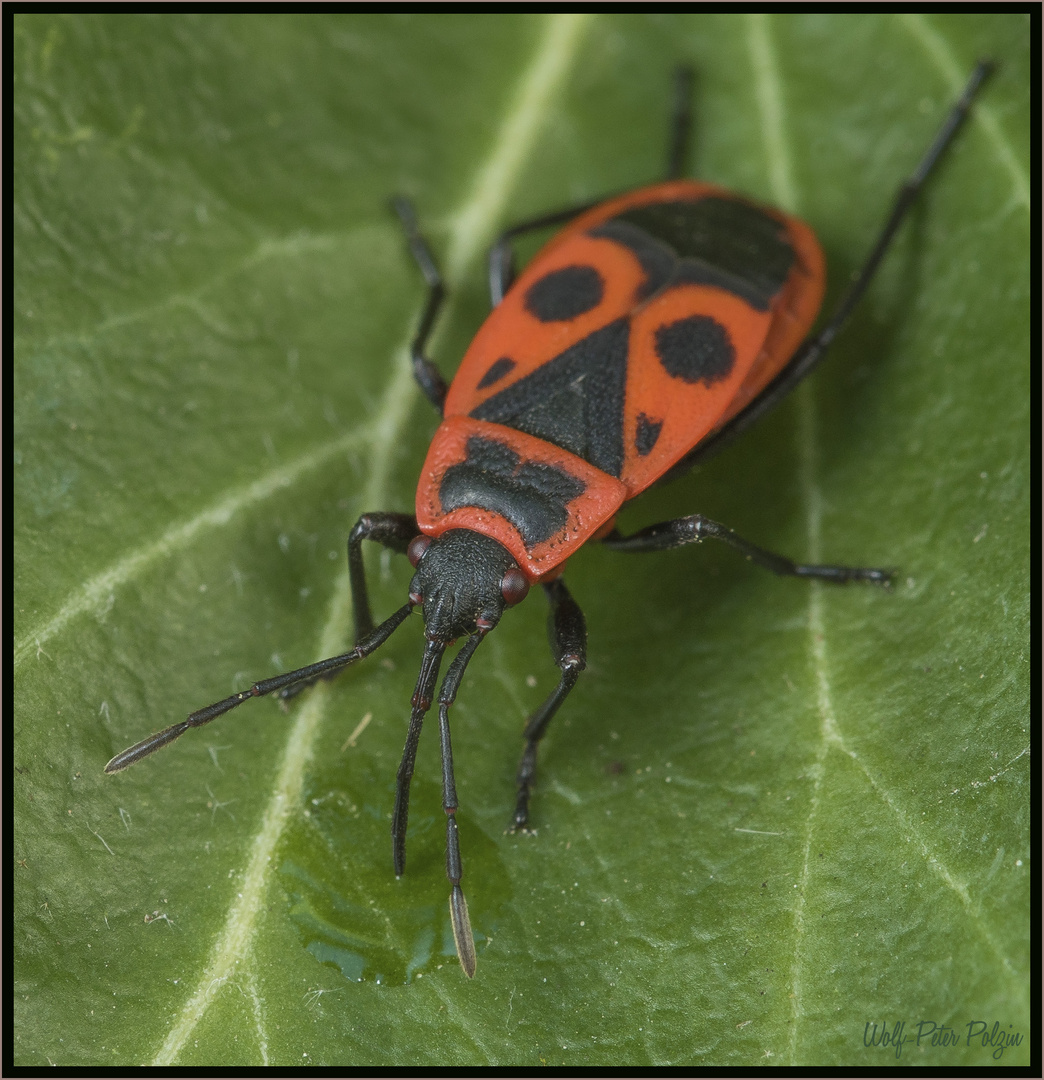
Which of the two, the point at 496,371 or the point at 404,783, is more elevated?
the point at 496,371

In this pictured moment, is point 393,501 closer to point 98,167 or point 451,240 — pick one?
point 451,240

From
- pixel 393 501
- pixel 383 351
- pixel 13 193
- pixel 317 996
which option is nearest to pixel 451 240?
pixel 383 351

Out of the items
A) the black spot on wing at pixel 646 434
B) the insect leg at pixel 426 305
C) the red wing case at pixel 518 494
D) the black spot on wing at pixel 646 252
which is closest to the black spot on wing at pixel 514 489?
the red wing case at pixel 518 494

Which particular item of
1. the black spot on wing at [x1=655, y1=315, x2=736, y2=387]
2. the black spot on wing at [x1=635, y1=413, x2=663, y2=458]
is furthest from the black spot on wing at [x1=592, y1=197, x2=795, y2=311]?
the black spot on wing at [x1=635, y1=413, x2=663, y2=458]

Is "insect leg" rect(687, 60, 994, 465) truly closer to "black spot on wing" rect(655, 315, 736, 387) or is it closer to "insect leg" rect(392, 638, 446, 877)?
"black spot on wing" rect(655, 315, 736, 387)

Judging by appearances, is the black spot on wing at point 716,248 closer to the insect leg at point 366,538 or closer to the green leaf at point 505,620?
the green leaf at point 505,620

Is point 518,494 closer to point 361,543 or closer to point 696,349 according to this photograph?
point 361,543

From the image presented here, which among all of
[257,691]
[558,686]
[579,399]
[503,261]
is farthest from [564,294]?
[257,691]
